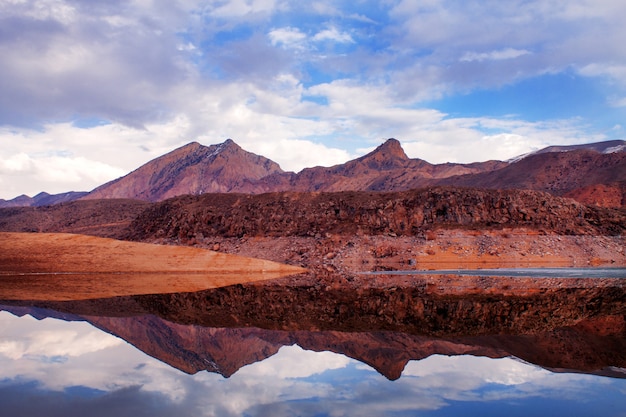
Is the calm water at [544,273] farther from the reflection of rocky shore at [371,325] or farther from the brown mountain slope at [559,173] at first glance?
the brown mountain slope at [559,173]

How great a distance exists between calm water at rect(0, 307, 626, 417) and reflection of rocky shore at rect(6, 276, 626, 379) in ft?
1.54

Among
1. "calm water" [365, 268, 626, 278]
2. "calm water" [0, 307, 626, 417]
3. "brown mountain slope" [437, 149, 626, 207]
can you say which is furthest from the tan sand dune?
"brown mountain slope" [437, 149, 626, 207]

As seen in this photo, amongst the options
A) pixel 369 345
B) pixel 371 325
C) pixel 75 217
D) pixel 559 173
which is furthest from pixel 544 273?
pixel 75 217

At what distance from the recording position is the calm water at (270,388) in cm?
811

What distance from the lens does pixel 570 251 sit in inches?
2447

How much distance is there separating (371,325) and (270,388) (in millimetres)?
8250

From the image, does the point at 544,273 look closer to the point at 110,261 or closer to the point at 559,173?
the point at 110,261

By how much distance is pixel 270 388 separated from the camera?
9.27 meters

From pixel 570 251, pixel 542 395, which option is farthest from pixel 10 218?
pixel 542 395

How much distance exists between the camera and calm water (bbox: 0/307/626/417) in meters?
8.11

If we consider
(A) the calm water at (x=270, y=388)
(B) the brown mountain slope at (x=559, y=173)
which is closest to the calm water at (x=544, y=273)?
(A) the calm water at (x=270, y=388)

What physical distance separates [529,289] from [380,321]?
16.7 meters

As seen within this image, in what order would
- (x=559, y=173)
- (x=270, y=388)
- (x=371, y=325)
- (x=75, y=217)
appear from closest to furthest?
1. (x=270, y=388)
2. (x=371, y=325)
3. (x=75, y=217)
4. (x=559, y=173)

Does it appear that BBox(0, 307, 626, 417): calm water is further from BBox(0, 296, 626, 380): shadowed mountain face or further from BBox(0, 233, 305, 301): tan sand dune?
BBox(0, 233, 305, 301): tan sand dune
